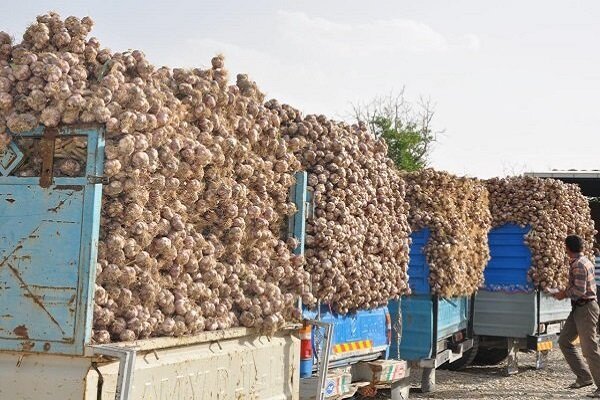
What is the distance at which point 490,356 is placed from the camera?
12164 millimetres

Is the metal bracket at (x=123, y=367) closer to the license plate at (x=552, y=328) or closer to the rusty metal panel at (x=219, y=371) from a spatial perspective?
the rusty metal panel at (x=219, y=371)

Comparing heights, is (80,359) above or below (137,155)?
below

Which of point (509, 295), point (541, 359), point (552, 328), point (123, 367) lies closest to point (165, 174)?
point (123, 367)

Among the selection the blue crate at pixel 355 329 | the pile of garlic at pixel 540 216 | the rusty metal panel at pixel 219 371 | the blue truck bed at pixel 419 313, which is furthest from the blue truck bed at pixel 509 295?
the rusty metal panel at pixel 219 371

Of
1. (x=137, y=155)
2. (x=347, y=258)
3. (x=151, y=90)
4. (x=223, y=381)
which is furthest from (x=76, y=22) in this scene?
(x=347, y=258)

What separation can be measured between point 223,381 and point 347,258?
223 cm

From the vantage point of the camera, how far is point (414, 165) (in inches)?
1240

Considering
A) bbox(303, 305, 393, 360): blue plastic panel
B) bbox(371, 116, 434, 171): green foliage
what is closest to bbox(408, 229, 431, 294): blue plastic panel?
bbox(303, 305, 393, 360): blue plastic panel

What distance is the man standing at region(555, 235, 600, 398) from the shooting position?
9.71m

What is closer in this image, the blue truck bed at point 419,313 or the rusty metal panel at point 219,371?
the rusty metal panel at point 219,371

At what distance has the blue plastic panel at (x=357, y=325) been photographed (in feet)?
21.4

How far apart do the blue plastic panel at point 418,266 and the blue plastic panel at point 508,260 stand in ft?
8.76

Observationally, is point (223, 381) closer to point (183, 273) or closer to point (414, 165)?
point (183, 273)

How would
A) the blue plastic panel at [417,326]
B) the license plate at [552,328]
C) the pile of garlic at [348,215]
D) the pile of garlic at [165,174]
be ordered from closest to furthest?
the pile of garlic at [165,174] → the pile of garlic at [348,215] → the blue plastic panel at [417,326] → the license plate at [552,328]
